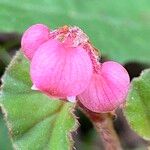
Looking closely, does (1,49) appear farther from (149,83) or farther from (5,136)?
(149,83)

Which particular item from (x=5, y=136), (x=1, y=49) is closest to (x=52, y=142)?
(x=5, y=136)

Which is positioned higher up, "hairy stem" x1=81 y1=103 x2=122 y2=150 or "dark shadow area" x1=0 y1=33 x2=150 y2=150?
"hairy stem" x1=81 y1=103 x2=122 y2=150

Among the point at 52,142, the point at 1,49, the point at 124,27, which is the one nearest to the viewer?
the point at 52,142

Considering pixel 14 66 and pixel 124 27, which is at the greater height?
pixel 14 66

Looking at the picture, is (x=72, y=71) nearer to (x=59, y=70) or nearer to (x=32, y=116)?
(x=59, y=70)

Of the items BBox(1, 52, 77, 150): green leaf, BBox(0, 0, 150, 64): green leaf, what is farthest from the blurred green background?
BBox(1, 52, 77, 150): green leaf

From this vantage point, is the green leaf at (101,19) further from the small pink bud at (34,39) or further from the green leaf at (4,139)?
the small pink bud at (34,39)

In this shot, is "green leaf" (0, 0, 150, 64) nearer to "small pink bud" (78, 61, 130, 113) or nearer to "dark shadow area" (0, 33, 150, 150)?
"dark shadow area" (0, 33, 150, 150)

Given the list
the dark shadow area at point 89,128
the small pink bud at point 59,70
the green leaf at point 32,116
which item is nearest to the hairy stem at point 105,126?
the green leaf at point 32,116
